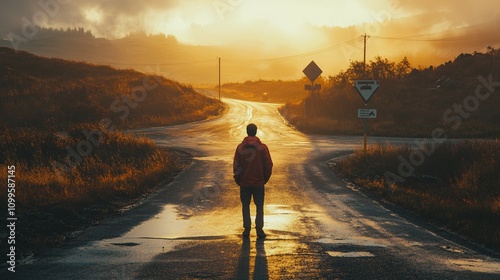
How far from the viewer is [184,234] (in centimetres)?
1052

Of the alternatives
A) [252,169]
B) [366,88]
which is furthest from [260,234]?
[366,88]

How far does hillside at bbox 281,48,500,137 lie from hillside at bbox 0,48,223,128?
1308 cm

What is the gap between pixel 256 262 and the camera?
26.5 ft

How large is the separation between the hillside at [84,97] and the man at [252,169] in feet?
136

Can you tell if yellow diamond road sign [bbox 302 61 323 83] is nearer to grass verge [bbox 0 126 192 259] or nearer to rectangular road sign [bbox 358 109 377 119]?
grass verge [bbox 0 126 192 259]

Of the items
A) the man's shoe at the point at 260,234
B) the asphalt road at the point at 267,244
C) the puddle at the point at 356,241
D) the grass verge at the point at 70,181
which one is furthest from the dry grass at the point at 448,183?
the grass verge at the point at 70,181

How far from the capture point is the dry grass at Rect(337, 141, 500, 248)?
39.6 feet

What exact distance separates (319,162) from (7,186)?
47.3 feet

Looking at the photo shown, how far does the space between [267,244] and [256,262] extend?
4.66 feet

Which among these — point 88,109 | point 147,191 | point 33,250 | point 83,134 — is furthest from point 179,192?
point 88,109

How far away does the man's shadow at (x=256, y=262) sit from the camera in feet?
24.2

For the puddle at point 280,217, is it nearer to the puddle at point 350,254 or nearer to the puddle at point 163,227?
the puddle at point 163,227

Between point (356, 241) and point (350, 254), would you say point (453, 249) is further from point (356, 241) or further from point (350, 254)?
point (350, 254)

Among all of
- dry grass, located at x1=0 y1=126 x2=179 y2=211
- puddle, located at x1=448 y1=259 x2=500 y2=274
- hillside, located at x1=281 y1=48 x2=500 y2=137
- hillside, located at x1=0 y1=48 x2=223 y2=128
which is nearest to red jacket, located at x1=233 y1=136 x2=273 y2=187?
puddle, located at x1=448 y1=259 x2=500 y2=274
